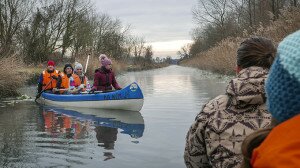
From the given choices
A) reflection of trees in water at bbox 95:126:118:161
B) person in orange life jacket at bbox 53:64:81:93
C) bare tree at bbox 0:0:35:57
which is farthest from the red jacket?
bare tree at bbox 0:0:35:57

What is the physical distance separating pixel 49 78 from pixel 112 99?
3.90 metres

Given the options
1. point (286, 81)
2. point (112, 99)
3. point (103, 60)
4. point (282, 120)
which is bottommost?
point (112, 99)

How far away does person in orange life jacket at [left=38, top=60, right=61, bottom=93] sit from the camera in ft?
48.7

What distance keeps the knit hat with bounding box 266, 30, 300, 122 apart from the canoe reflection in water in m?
5.47

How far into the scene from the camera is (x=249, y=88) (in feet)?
7.93

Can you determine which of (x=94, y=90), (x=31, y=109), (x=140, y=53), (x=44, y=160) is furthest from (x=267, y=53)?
(x=140, y=53)

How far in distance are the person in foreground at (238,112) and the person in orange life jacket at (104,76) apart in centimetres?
958

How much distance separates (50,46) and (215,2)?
63.6 ft

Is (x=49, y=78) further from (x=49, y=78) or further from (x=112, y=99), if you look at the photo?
(x=112, y=99)

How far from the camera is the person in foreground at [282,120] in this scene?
1.07 m

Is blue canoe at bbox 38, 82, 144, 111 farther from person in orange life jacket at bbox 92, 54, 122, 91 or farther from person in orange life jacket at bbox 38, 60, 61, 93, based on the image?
person in orange life jacket at bbox 38, 60, 61, 93

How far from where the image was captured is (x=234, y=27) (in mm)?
40688

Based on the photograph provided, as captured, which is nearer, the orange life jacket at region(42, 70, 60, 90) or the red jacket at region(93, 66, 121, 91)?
the red jacket at region(93, 66, 121, 91)

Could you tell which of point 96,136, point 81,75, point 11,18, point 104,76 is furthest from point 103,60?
point 11,18
